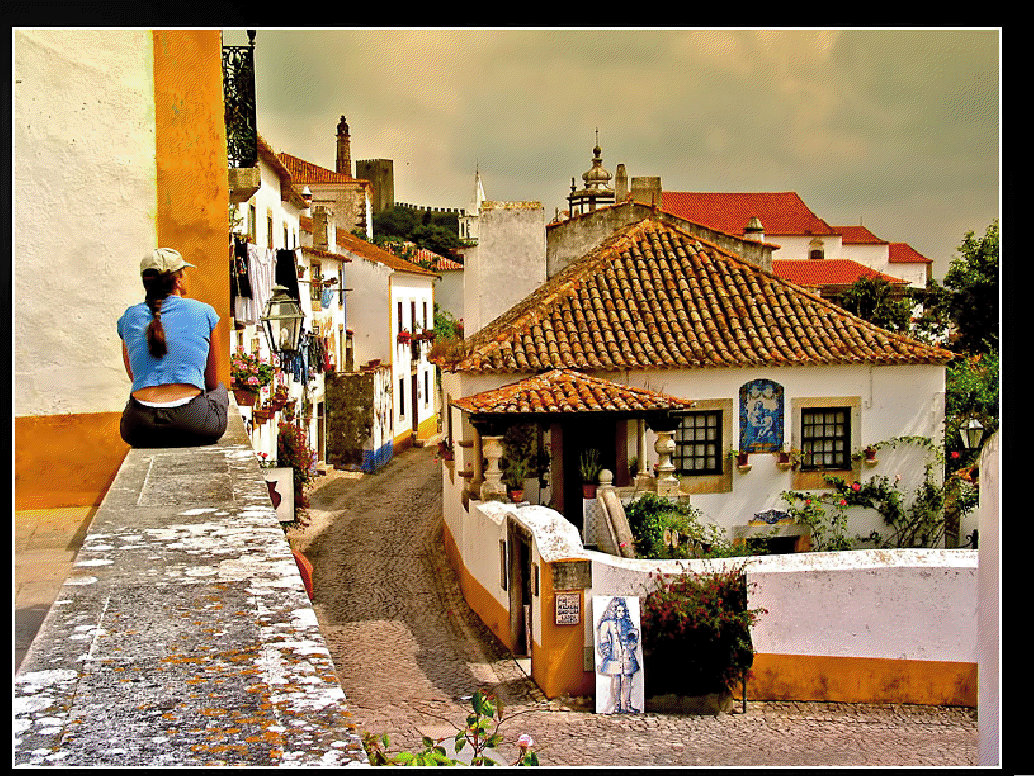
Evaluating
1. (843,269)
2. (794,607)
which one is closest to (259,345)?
(794,607)

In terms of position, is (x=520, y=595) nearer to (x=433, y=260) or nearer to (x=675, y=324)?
(x=675, y=324)

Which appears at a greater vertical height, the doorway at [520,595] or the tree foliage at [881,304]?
the tree foliage at [881,304]

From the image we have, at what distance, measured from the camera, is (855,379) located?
15398 millimetres

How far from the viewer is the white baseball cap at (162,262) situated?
15.4ft

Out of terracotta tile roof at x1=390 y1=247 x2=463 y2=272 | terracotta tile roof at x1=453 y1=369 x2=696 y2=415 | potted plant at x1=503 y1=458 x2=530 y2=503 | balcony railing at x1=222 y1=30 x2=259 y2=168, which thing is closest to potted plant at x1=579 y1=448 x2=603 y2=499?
potted plant at x1=503 y1=458 x2=530 y2=503

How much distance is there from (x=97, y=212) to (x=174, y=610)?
12.0 feet

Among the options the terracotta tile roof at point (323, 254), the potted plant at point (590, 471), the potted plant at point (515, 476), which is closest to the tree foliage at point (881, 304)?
the terracotta tile roof at point (323, 254)

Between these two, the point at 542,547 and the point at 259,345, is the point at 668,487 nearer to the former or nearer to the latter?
the point at 542,547

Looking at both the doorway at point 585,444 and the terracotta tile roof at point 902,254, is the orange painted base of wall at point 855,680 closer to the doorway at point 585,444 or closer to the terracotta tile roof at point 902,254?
the doorway at point 585,444

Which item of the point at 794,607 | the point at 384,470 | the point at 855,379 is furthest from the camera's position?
the point at 384,470

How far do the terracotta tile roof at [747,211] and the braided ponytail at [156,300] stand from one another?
39389 millimetres

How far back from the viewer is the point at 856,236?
43.2m

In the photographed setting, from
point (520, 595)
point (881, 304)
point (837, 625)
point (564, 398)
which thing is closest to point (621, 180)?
point (881, 304)

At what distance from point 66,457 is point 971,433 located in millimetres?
11968
